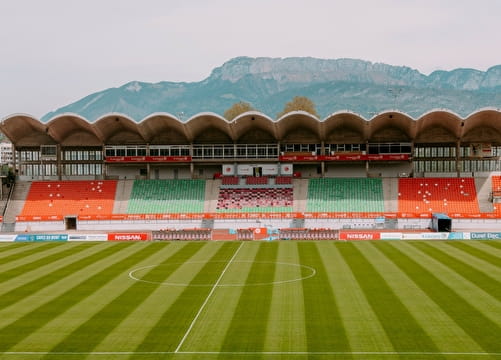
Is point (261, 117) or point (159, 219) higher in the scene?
point (261, 117)

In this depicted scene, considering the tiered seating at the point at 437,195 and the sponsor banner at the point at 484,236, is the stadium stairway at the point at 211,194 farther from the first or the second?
the sponsor banner at the point at 484,236

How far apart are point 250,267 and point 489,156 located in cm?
4545

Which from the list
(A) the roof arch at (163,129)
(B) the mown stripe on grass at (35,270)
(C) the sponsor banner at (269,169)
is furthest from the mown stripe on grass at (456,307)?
(A) the roof arch at (163,129)

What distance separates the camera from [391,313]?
82.0ft

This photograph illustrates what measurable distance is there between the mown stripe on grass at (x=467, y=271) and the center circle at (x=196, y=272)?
883 cm

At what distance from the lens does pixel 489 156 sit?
70.9m

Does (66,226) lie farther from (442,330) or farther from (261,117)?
(442,330)

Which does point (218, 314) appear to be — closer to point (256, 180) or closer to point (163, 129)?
point (256, 180)

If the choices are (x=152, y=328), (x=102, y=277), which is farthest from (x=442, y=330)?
(x=102, y=277)

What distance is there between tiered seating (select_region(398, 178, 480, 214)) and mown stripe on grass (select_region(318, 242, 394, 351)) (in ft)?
102

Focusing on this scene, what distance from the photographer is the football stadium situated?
22391 mm

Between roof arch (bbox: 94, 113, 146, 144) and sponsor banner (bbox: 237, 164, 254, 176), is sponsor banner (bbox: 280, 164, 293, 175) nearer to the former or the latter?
sponsor banner (bbox: 237, 164, 254, 176)

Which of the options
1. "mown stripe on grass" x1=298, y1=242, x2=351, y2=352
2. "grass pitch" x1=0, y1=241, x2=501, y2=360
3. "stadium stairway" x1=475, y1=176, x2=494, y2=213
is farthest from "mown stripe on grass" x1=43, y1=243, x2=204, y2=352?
"stadium stairway" x1=475, y1=176, x2=494, y2=213

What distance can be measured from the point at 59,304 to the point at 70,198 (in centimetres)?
4425
